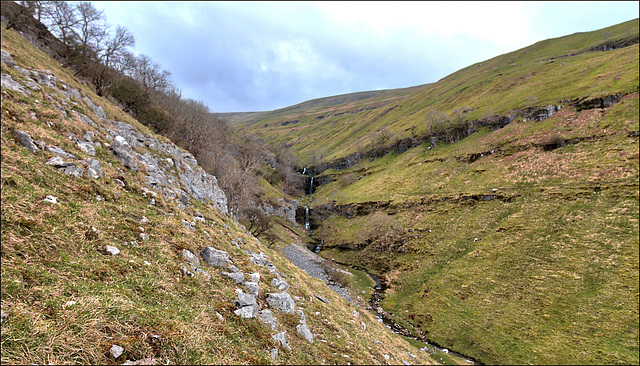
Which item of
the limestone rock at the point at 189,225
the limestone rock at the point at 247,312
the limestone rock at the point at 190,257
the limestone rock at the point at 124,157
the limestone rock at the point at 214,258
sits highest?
the limestone rock at the point at 124,157

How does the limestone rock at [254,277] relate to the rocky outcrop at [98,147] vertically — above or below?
below

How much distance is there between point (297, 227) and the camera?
92.9m

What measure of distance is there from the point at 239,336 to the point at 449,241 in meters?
57.2

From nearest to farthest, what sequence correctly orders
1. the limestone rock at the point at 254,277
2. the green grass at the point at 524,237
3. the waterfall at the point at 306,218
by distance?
the limestone rock at the point at 254,277 → the green grass at the point at 524,237 → the waterfall at the point at 306,218

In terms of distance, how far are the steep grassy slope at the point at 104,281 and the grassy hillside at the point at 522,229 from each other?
3165 centimetres

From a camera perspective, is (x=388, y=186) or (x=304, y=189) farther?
(x=304, y=189)

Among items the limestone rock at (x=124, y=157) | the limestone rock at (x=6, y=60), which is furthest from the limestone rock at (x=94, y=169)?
the limestone rock at (x=6, y=60)

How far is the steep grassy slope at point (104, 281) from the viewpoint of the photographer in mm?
4637

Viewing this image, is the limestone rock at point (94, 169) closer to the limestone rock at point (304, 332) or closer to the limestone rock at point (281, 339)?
the limestone rock at point (281, 339)

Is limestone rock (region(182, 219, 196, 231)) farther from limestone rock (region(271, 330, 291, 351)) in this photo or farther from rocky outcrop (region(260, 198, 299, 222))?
rocky outcrop (region(260, 198, 299, 222))


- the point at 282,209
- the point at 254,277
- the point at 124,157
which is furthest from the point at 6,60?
the point at 282,209

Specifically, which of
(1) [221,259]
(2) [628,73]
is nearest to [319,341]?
(1) [221,259]

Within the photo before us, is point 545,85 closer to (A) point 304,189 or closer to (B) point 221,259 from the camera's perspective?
(A) point 304,189

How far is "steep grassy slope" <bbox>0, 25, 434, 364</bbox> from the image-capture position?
4.64 m
